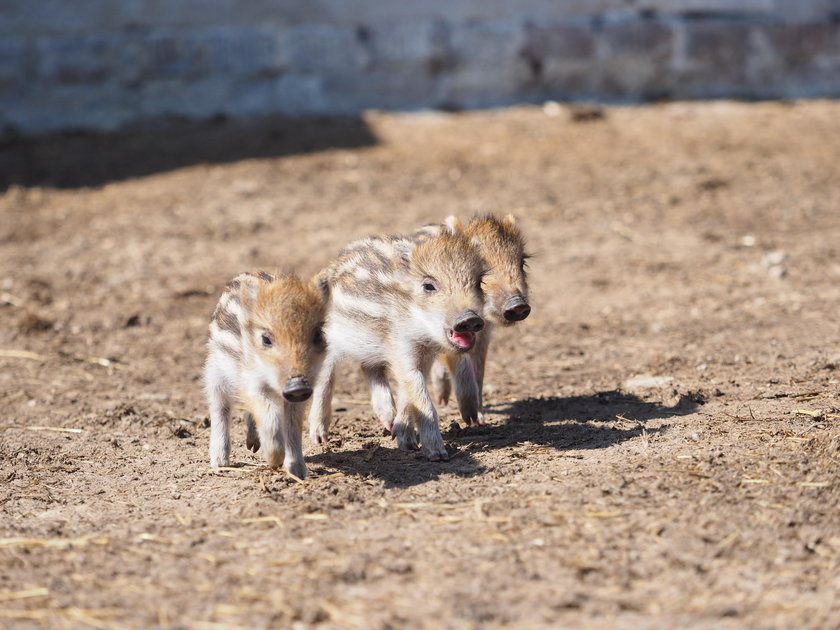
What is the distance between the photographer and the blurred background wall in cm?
1233

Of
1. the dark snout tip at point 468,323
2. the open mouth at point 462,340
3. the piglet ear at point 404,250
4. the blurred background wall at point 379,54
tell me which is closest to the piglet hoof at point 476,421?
the open mouth at point 462,340

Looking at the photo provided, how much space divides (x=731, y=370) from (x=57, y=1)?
30.0 feet

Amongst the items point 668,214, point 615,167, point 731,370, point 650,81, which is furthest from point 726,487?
point 650,81

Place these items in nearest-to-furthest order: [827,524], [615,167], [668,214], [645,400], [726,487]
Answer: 1. [827,524]
2. [726,487]
3. [645,400]
4. [668,214]
5. [615,167]

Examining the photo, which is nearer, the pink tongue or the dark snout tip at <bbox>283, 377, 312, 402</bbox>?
the dark snout tip at <bbox>283, 377, 312, 402</bbox>

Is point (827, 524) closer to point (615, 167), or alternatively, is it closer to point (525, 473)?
point (525, 473)

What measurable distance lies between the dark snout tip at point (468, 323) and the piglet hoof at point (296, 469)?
0.96 metres

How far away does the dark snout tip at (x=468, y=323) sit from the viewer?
512 centimetres

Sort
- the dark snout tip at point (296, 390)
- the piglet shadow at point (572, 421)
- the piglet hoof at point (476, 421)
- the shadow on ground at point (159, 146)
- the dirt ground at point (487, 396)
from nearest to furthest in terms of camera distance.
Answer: the dirt ground at point (487, 396) → the dark snout tip at point (296, 390) → the piglet shadow at point (572, 421) → the piglet hoof at point (476, 421) → the shadow on ground at point (159, 146)

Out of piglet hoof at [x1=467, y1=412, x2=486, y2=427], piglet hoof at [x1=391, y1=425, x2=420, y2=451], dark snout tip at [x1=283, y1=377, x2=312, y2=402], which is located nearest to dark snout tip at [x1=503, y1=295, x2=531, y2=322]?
piglet hoof at [x1=467, y1=412, x2=486, y2=427]

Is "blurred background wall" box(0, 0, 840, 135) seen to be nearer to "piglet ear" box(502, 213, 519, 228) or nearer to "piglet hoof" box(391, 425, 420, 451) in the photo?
"piglet ear" box(502, 213, 519, 228)

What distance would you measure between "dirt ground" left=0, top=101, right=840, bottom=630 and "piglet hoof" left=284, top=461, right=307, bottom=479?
107 millimetres

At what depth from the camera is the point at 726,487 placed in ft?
14.3

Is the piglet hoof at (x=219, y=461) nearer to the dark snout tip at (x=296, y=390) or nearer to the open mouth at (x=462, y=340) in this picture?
the dark snout tip at (x=296, y=390)
